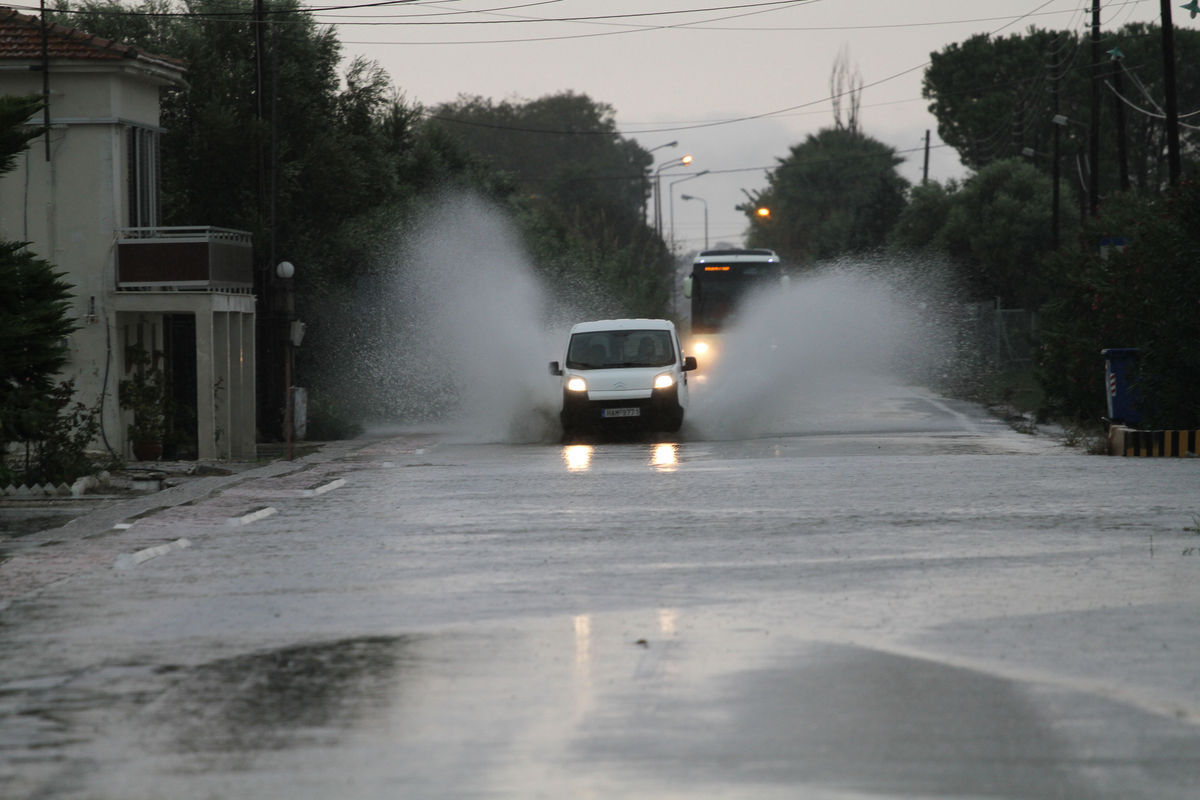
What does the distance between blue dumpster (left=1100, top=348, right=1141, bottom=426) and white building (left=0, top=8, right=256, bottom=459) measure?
12631mm

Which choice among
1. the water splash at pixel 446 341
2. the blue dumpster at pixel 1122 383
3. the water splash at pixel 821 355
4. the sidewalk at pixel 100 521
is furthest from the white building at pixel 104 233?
the blue dumpster at pixel 1122 383

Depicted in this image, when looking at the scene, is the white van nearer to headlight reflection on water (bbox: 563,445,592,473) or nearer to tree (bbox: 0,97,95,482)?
headlight reflection on water (bbox: 563,445,592,473)

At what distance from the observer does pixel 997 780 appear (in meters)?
6.11

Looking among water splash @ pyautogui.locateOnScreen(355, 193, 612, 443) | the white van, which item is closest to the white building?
the white van

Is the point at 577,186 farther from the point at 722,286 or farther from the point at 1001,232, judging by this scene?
the point at 722,286

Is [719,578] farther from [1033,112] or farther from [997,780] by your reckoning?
[1033,112]

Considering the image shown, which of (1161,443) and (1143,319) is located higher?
(1143,319)

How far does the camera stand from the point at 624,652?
8641 millimetres

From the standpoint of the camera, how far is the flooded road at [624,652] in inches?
250

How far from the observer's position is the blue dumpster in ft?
80.6

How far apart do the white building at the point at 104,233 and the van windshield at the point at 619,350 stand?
538 cm

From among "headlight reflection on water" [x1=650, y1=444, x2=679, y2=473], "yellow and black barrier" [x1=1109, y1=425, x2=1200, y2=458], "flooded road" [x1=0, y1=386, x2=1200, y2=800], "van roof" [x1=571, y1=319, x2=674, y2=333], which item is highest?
"van roof" [x1=571, y1=319, x2=674, y2=333]

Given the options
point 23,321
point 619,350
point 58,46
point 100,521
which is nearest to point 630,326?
point 619,350

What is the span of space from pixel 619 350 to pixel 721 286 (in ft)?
94.7
